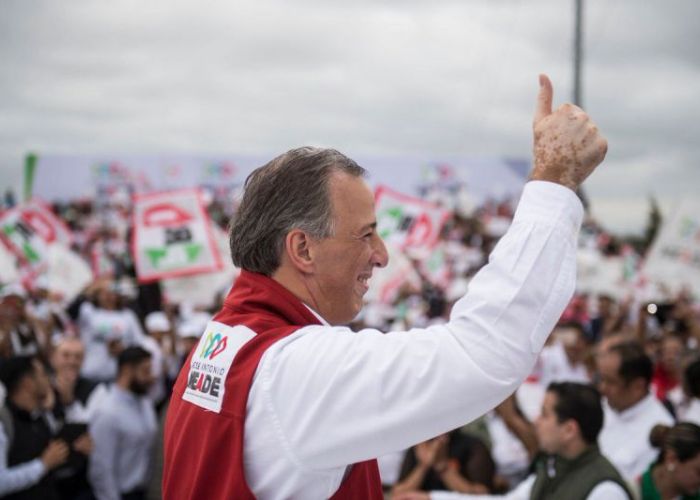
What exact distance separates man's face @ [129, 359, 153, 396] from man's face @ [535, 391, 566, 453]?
3527 millimetres

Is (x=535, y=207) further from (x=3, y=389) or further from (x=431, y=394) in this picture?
(x=3, y=389)

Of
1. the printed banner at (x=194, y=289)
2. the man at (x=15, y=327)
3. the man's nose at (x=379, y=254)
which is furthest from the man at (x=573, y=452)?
the printed banner at (x=194, y=289)

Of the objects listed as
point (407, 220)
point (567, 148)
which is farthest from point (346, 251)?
point (407, 220)

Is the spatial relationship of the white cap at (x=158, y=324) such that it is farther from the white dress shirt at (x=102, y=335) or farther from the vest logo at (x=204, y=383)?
the vest logo at (x=204, y=383)

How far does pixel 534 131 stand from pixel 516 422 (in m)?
4.23

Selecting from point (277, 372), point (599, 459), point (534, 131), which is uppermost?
point (534, 131)

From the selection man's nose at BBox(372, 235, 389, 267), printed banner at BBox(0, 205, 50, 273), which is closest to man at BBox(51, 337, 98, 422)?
printed banner at BBox(0, 205, 50, 273)

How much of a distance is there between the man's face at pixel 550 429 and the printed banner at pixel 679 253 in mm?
7829

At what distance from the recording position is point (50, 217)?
35.2ft

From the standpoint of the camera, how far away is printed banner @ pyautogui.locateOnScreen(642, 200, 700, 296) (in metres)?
10.7

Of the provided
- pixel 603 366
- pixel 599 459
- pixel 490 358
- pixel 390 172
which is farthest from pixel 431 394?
pixel 390 172

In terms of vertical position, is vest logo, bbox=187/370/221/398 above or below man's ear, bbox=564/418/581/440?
above

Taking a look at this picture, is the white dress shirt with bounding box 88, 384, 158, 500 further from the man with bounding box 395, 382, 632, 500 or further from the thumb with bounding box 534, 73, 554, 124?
the thumb with bounding box 534, 73, 554, 124

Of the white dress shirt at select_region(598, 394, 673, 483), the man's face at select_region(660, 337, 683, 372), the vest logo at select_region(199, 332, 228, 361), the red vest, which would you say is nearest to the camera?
the red vest
